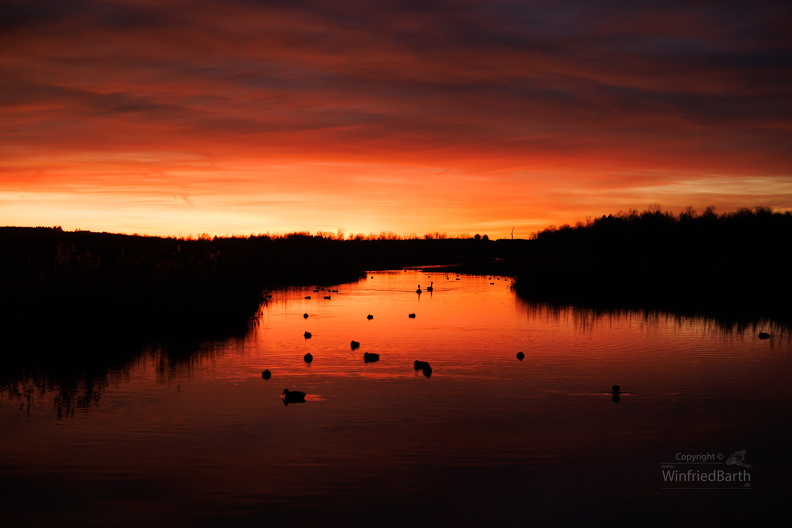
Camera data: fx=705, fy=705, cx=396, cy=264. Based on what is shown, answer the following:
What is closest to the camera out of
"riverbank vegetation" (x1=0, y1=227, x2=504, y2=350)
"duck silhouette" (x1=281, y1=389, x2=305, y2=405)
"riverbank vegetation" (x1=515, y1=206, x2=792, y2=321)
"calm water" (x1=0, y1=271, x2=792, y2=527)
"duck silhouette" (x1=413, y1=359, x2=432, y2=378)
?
"calm water" (x1=0, y1=271, x2=792, y2=527)

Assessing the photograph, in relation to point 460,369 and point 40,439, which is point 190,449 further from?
point 460,369

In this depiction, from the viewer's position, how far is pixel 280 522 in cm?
901

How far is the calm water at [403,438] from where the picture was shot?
949 cm

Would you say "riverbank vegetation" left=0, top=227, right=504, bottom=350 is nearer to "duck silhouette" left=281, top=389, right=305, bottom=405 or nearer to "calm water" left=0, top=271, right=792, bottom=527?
"calm water" left=0, top=271, right=792, bottom=527

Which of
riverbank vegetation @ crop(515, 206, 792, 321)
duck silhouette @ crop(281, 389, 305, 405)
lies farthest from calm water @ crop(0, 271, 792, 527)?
riverbank vegetation @ crop(515, 206, 792, 321)

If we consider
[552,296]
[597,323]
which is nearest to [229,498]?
[597,323]

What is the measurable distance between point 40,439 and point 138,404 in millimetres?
2617

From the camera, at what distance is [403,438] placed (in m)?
12.5

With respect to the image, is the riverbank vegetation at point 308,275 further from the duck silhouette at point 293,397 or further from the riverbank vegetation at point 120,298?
the duck silhouette at point 293,397

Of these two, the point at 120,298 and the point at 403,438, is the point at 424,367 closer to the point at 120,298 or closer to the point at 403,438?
the point at 403,438

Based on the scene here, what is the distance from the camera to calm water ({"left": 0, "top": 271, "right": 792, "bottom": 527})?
949 centimetres

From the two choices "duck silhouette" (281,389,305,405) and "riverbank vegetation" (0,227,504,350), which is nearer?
"duck silhouette" (281,389,305,405)

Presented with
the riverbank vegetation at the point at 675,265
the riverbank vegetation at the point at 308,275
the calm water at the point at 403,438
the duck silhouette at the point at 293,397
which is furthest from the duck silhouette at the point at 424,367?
the riverbank vegetation at the point at 675,265

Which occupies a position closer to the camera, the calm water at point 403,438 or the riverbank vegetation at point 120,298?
the calm water at point 403,438
